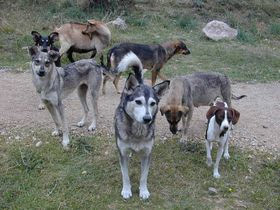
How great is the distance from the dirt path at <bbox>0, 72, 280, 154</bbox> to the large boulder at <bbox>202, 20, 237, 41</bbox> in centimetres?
409

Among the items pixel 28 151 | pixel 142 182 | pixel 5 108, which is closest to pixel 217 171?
pixel 142 182

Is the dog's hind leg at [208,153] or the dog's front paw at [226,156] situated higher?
the dog's hind leg at [208,153]

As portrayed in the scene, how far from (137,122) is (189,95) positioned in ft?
6.53

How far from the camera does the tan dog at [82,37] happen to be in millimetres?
9500

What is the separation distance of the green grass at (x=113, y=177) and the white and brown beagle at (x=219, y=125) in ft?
0.85

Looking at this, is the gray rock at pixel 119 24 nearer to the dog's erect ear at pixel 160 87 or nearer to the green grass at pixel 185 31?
the green grass at pixel 185 31

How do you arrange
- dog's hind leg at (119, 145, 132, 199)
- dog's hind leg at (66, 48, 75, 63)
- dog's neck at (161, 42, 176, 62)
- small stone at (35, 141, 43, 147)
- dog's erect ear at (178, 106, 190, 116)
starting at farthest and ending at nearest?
dog's hind leg at (66, 48, 75, 63)
dog's neck at (161, 42, 176, 62)
small stone at (35, 141, 43, 147)
dog's erect ear at (178, 106, 190, 116)
dog's hind leg at (119, 145, 132, 199)

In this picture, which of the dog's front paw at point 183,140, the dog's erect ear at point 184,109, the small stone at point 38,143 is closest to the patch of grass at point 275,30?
the dog's front paw at point 183,140

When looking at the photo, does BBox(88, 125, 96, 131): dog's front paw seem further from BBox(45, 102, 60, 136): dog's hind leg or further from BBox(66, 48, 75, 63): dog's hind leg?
BBox(66, 48, 75, 63): dog's hind leg

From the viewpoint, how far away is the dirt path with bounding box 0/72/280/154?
6.75 metres

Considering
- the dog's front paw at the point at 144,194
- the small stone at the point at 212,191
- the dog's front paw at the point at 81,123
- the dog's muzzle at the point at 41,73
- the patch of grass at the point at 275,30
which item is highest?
the dog's muzzle at the point at 41,73

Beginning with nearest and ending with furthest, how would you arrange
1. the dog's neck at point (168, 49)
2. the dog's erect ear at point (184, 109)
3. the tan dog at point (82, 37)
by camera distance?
the dog's erect ear at point (184, 109)
the dog's neck at point (168, 49)
the tan dog at point (82, 37)

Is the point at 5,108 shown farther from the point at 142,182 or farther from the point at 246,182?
the point at 246,182

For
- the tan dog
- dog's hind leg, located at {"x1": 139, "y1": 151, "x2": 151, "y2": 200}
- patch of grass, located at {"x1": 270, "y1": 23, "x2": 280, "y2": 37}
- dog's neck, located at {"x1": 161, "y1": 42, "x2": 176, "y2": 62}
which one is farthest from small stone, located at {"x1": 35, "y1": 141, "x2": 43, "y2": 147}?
patch of grass, located at {"x1": 270, "y1": 23, "x2": 280, "y2": 37}
